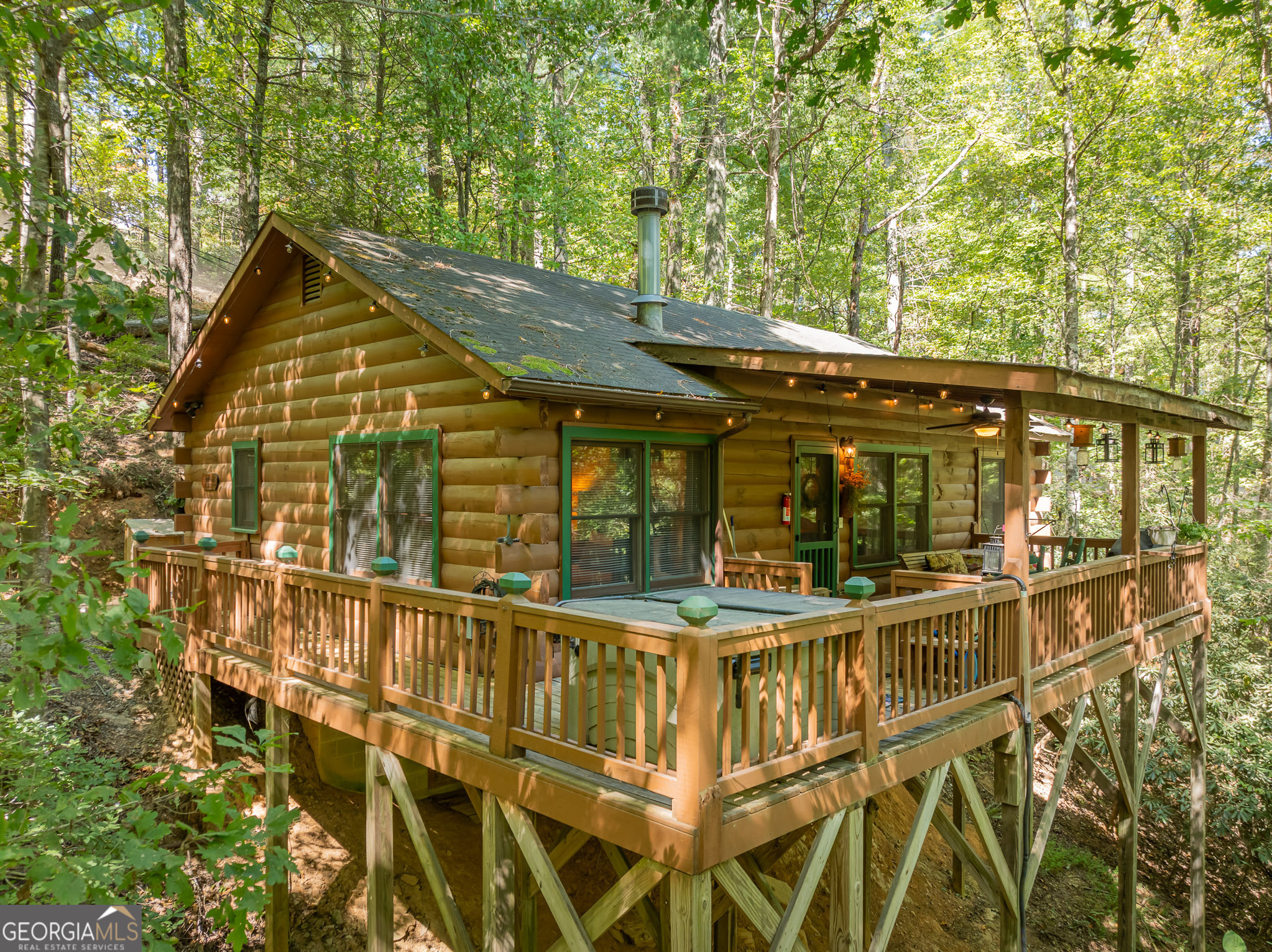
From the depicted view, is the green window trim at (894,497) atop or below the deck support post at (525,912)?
atop

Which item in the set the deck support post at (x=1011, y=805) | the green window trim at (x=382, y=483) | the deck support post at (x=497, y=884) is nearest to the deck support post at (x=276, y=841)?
the green window trim at (x=382, y=483)

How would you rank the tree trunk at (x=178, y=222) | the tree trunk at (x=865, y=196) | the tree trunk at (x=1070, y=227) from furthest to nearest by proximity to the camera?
the tree trunk at (x=865, y=196), the tree trunk at (x=1070, y=227), the tree trunk at (x=178, y=222)

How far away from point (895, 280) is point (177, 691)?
22980 mm

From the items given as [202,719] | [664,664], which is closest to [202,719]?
[202,719]

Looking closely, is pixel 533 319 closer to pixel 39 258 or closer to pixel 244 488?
pixel 39 258

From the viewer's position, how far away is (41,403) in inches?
312

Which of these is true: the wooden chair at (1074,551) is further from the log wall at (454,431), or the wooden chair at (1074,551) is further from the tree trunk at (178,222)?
the tree trunk at (178,222)

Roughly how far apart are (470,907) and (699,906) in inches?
174

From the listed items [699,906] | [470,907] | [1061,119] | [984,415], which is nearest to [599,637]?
[699,906]

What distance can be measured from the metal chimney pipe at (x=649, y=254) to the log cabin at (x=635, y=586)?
73 mm

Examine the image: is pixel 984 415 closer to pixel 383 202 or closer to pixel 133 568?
pixel 133 568

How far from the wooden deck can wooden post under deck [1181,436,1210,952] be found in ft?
14.8

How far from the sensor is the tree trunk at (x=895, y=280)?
79.2 ft

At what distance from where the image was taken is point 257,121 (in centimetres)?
1484
